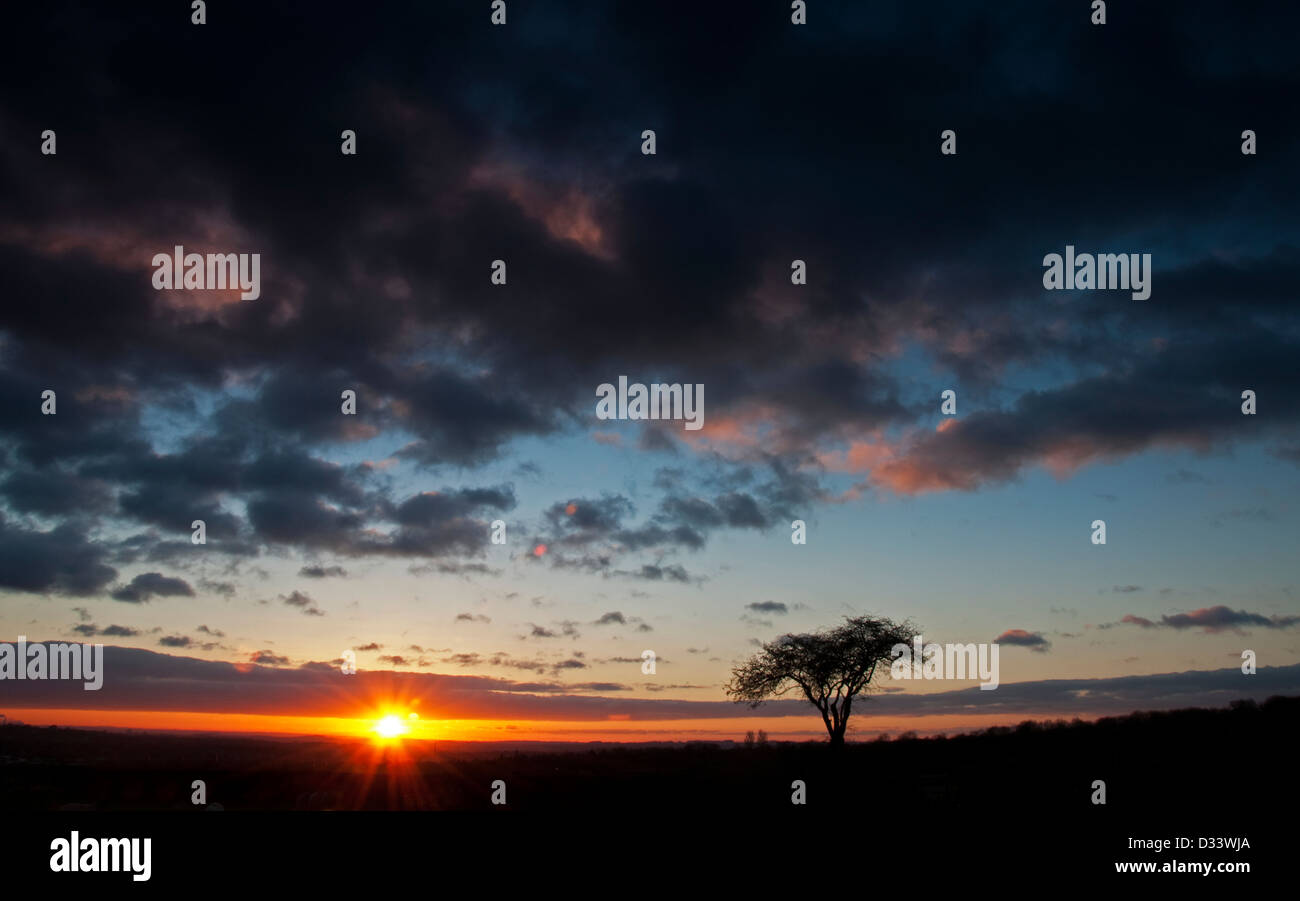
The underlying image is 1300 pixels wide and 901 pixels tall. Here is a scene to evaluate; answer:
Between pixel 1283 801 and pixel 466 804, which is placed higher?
pixel 1283 801

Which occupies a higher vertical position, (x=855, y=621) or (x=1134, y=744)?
(x=855, y=621)
